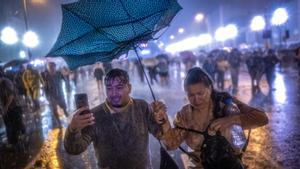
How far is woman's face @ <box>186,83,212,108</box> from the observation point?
3408 millimetres

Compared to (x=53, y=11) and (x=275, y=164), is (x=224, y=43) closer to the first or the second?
(x=53, y=11)

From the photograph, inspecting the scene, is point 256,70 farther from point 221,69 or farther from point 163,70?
point 163,70

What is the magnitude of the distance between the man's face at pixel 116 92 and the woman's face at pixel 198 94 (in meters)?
0.62

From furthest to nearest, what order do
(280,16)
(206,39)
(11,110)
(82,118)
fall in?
(206,39)
(280,16)
(11,110)
(82,118)

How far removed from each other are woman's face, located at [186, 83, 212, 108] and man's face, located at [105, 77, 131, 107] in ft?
2.02

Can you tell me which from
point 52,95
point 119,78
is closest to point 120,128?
point 119,78

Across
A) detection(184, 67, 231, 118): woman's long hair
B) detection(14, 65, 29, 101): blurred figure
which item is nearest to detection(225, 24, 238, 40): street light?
detection(14, 65, 29, 101): blurred figure

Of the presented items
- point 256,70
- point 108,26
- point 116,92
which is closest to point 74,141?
point 116,92

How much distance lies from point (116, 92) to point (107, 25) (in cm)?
64

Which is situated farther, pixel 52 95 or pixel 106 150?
pixel 52 95

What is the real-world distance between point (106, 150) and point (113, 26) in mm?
1162

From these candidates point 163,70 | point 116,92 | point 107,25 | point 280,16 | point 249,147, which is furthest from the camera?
point 280,16

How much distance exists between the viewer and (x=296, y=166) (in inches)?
268

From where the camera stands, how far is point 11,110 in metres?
9.81
